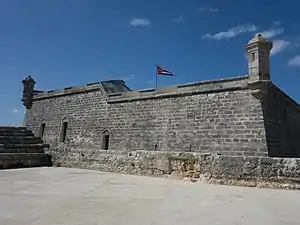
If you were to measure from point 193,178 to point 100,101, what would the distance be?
1298 centimetres

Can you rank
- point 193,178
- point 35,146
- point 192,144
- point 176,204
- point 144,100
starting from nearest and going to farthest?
point 176,204
point 193,178
point 192,144
point 35,146
point 144,100

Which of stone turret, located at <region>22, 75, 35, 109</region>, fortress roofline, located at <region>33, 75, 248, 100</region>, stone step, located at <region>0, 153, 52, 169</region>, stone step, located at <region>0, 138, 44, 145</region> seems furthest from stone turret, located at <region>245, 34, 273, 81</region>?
stone turret, located at <region>22, 75, 35, 109</region>

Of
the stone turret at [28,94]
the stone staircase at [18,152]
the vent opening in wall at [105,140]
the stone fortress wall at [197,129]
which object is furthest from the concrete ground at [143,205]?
the stone turret at [28,94]

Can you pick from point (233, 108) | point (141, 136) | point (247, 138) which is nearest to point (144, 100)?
point (141, 136)

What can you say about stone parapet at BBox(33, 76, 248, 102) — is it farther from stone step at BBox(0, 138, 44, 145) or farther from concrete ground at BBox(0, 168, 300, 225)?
concrete ground at BBox(0, 168, 300, 225)

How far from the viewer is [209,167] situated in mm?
8305

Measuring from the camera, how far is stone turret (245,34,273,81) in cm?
1241

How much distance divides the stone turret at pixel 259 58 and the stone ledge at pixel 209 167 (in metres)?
5.77

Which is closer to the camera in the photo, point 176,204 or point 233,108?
point 176,204

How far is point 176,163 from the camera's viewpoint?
29.7 ft

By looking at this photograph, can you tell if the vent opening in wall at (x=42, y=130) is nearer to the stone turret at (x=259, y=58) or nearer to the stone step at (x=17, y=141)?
the stone step at (x=17, y=141)

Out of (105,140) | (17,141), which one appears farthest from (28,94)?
(105,140)

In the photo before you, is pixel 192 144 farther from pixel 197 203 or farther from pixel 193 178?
pixel 197 203

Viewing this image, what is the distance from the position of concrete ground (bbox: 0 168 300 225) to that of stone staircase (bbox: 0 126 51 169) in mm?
6388
